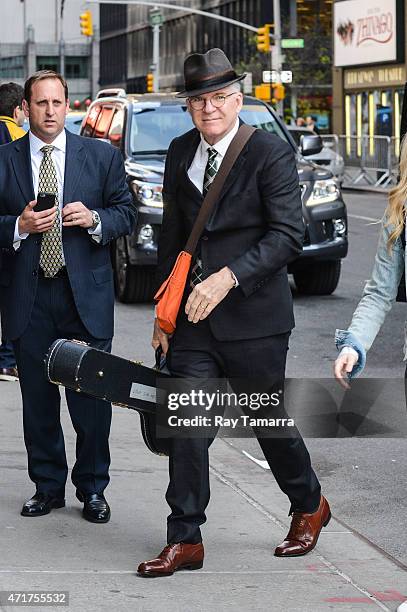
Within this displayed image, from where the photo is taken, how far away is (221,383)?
5594 mm

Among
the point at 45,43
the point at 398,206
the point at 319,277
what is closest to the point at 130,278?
the point at 319,277

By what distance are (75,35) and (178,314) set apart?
15028 cm

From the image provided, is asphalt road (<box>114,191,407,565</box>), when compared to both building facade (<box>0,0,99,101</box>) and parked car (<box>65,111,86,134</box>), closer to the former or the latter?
parked car (<box>65,111,86,134</box>)

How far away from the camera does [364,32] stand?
52.9 meters

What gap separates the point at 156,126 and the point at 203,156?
9178 millimetres

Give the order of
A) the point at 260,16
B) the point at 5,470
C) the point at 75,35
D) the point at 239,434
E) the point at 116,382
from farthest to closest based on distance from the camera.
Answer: the point at 75,35 < the point at 260,16 < the point at 239,434 < the point at 5,470 < the point at 116,382

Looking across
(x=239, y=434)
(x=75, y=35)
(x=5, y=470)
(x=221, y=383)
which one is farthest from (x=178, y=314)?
(x=75, y=35)

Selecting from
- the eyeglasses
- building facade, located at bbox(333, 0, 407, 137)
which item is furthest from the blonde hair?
building facade, located at bbox(333, 0, 407, 137)

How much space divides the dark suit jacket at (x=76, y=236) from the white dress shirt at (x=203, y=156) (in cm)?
71

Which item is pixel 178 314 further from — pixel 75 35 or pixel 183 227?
pixel 75 35

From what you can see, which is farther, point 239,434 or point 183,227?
point 239,434

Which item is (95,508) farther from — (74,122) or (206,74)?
(74,122)

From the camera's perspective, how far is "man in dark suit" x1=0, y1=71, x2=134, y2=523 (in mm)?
6160

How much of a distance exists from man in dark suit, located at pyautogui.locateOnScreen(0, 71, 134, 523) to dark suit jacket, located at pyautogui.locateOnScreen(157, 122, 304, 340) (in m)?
0.78
